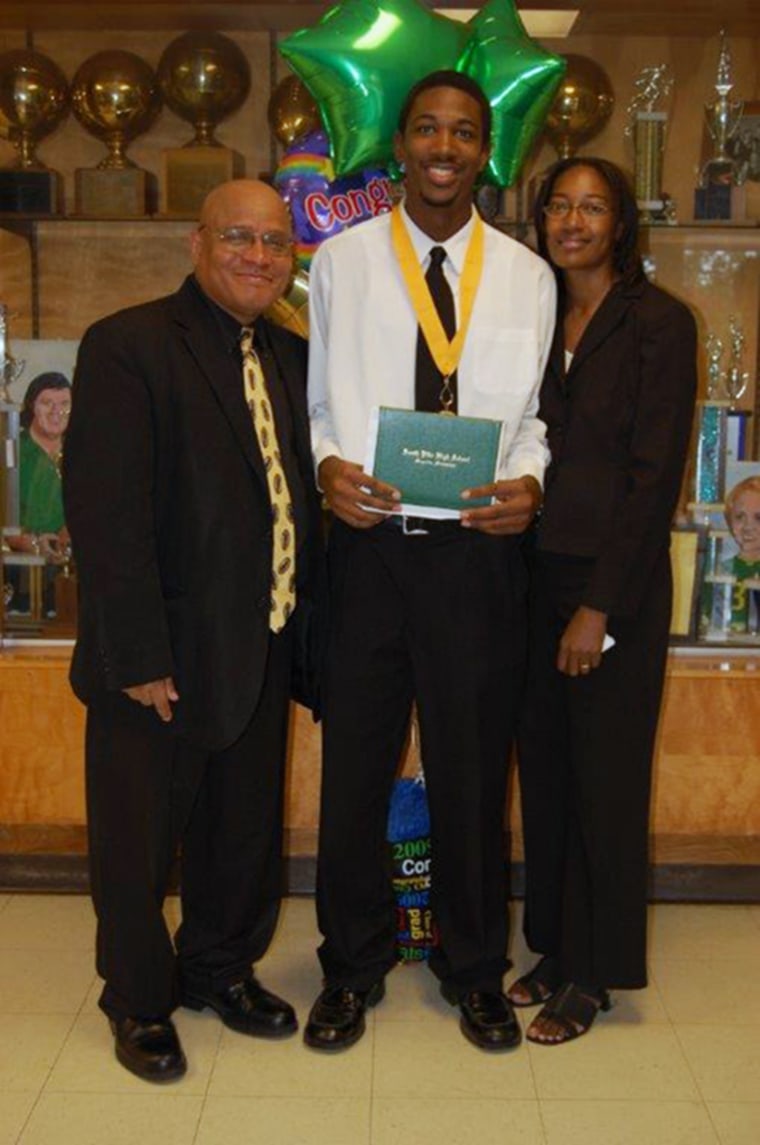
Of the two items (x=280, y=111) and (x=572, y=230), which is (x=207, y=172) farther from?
(x=572, y=230)

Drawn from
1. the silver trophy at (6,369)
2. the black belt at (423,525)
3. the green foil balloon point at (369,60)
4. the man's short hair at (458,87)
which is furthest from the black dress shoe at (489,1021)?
the silver trophy at (6,369)

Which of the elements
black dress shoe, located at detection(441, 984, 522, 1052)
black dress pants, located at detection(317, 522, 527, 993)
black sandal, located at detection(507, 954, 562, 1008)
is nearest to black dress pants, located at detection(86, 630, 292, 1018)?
black dress pants, located at detection(317, 522, 527, 993)

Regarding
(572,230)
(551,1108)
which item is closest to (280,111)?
(572,230)

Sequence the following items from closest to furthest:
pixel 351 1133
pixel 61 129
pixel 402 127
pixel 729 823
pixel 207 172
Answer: pixel 351 1133, pixel 402 127, pixel 729 823, pixel 207 172, pixel 61 129

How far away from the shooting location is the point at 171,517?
2.23 meters

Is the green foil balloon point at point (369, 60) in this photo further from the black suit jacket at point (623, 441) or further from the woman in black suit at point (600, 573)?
the black suit jacket at point (623, 441)

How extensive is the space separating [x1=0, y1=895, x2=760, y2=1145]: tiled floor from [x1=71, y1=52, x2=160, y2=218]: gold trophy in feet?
6.24

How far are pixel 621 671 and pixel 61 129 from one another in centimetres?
243

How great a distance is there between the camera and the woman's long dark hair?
2.31 m

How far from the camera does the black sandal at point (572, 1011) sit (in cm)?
250

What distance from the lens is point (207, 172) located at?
346 centimetres

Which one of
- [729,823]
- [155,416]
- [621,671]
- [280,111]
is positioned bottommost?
[729,823]

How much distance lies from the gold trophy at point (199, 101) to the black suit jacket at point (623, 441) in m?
1.50

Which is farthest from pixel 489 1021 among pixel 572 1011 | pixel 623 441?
pixel 623 441
